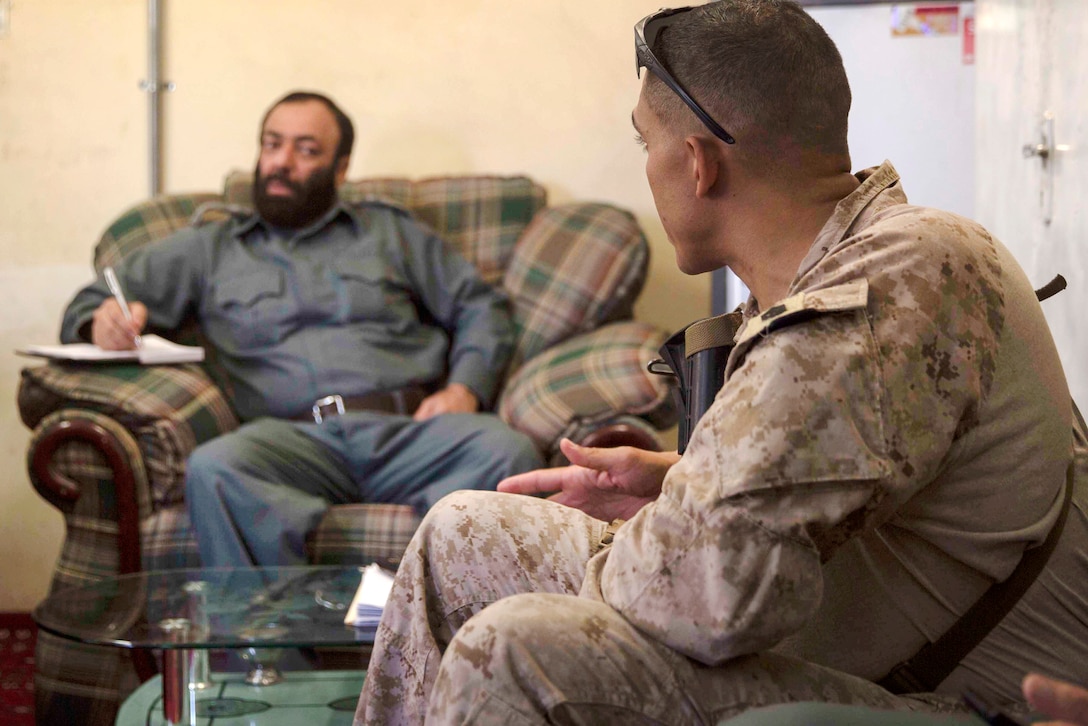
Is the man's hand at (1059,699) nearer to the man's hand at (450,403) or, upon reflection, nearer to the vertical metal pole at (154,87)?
the man's hand at (450,403)

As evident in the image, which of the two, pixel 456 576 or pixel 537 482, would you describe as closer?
pixel 456 576

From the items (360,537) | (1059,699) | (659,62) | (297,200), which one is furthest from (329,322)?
(1059,699)

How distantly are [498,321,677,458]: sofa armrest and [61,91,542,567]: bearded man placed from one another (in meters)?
0.09

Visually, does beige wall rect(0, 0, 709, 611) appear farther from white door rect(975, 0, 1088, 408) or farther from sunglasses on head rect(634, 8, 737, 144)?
sunglasses on head rect(634, 8, 737, 144)

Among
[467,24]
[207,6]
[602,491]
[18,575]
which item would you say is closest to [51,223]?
[207,6]

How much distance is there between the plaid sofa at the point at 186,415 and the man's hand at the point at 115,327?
0.07 meters

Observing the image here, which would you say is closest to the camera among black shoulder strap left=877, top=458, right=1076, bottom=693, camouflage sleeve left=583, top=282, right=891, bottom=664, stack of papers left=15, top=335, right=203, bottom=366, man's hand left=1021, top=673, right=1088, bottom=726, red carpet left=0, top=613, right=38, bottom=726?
man's hand left=1021, top=673, right=1088, bottom=726

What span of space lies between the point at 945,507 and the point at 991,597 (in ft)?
0.28

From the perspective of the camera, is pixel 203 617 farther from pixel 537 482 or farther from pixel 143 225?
pixel 143 225

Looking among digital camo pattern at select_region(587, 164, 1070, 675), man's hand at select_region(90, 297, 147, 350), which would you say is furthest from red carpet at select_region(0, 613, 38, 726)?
digital camo pattern at select_region(587, 164, 1070, 675)

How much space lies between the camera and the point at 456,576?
43.8 inches

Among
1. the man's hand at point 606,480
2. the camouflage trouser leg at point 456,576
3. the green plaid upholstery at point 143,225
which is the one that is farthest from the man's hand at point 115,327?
the camouflage trouser leg at point 456,576

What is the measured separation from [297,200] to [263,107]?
1.88 ft

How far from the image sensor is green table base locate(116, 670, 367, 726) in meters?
1.80
